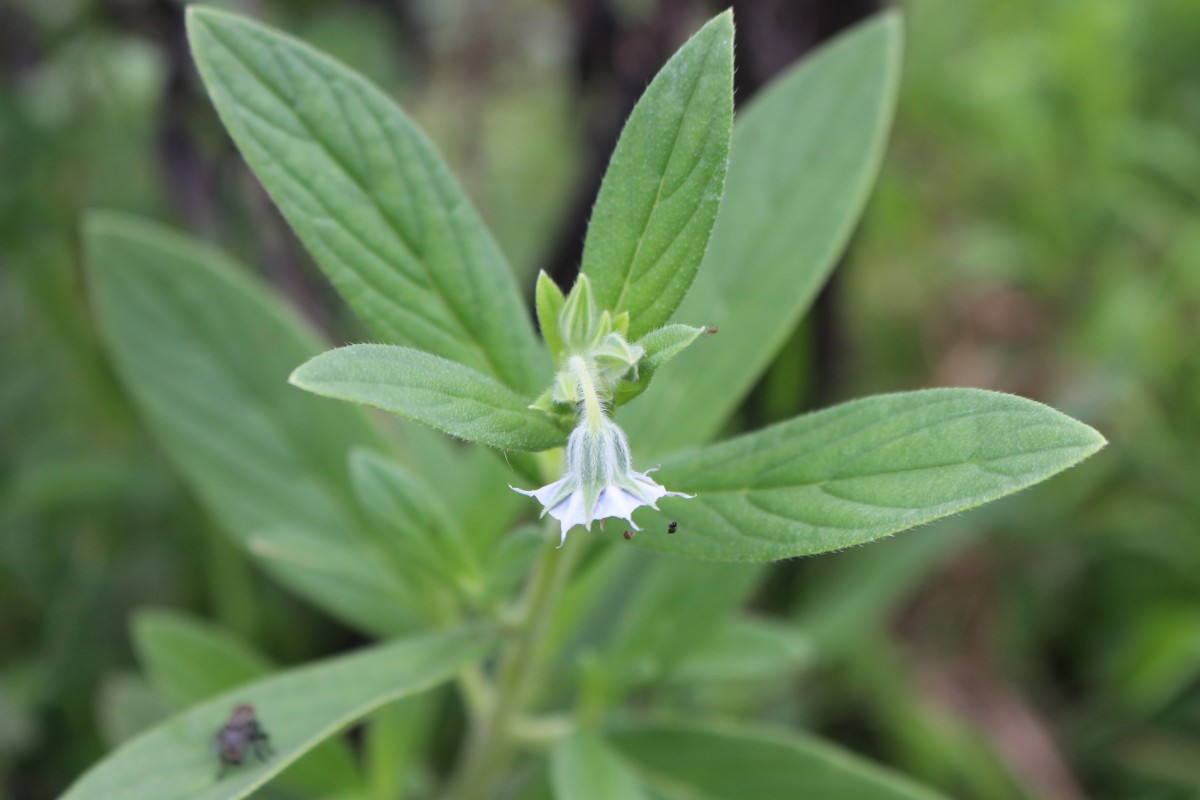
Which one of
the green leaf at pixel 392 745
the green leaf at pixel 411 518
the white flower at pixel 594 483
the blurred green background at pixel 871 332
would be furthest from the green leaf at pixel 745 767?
the blurred green background at pixel 871 332

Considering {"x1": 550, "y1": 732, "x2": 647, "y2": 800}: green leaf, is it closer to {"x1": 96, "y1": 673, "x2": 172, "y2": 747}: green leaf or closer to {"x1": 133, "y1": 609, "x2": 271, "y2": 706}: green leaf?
{"x1": 133, "y1": 609, "x2": 271, "y2": 706}: green leaf

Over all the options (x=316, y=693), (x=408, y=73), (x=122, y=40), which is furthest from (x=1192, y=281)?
(x=122, y=40)

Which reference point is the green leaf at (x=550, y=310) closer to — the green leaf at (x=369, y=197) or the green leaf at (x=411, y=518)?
the green leaf at (x=369, y=197)

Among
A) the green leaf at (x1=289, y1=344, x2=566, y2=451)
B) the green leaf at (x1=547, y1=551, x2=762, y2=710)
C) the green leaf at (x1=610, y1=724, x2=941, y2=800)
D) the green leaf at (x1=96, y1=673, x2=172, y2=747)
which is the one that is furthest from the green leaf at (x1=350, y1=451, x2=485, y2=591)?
the green leaf at (x1=96, y1=673, x2=172, y2=747)

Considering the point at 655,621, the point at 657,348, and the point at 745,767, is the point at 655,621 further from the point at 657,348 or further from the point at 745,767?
the point at 657,348

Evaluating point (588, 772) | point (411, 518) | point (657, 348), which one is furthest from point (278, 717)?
point (657, 348)
